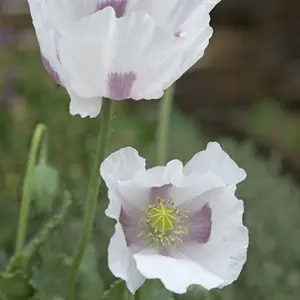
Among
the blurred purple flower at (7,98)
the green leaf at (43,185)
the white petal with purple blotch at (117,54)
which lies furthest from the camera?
the blurred purple flower at (7,98)

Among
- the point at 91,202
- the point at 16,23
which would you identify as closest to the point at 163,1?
the point at 91,202

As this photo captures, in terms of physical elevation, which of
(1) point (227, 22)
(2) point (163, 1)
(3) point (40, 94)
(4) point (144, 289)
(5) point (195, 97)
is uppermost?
(2) point (163, 1)

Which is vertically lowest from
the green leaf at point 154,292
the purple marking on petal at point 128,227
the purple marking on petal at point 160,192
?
the green leaf at point 154,292

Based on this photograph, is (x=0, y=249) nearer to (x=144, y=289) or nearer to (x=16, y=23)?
(x=144, y=289)

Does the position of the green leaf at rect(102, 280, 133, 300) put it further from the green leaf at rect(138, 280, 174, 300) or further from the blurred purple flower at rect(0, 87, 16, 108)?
the blurred purple flower at rect(0, 87, 16, 108)

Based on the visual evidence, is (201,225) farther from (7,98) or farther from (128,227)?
(7,98)

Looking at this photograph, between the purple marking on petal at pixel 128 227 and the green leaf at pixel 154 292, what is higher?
the purple marking on petal at pixel 128 227

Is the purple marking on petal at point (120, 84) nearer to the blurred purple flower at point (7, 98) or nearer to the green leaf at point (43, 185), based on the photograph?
the green leaf at point (43, 185)

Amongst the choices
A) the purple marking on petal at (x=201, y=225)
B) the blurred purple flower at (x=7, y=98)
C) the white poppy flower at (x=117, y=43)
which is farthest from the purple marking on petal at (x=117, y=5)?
the blurred purple flower at (x=7, y=98)
